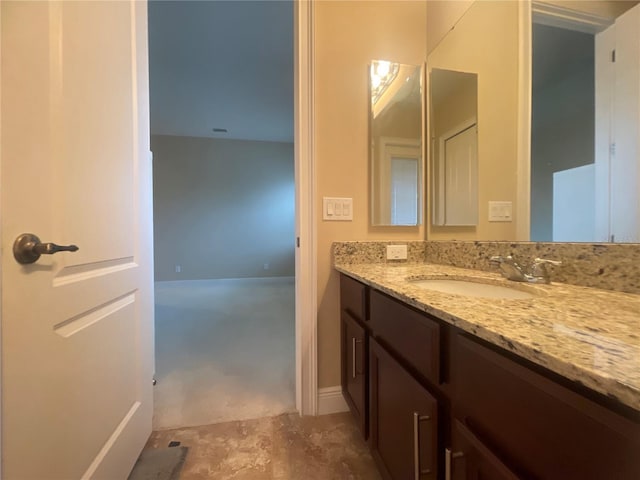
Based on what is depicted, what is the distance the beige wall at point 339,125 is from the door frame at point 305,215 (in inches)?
1.8

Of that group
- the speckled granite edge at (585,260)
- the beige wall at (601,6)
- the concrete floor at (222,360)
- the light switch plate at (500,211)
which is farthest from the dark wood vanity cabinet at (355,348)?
the beige wall at (601,6)

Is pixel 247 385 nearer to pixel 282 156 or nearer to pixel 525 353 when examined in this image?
pixel 525 353

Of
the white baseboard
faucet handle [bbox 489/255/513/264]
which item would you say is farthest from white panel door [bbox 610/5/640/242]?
the white baseboard

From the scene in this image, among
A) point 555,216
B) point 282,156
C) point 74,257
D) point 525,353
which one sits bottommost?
point 525,353

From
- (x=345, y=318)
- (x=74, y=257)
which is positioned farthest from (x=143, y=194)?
(x=345, y=318)

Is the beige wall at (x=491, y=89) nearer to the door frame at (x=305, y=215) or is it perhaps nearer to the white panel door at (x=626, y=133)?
the white panel door at (x=626, y=133)

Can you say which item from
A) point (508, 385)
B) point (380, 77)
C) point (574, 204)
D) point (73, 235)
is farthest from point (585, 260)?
point (73, 235)

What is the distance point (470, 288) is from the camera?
1087 mm

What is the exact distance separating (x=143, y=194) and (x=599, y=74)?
1.75 m

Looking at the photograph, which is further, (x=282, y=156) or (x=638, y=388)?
(x=282, y=156)

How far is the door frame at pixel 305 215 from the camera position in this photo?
140 cm

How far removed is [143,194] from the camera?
1226 mm

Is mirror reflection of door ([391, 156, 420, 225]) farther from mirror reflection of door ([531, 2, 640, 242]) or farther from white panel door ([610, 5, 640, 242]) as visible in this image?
white panel door ([610, 5, 640, 242])

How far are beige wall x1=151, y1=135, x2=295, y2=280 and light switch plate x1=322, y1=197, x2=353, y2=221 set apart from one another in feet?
14.4
